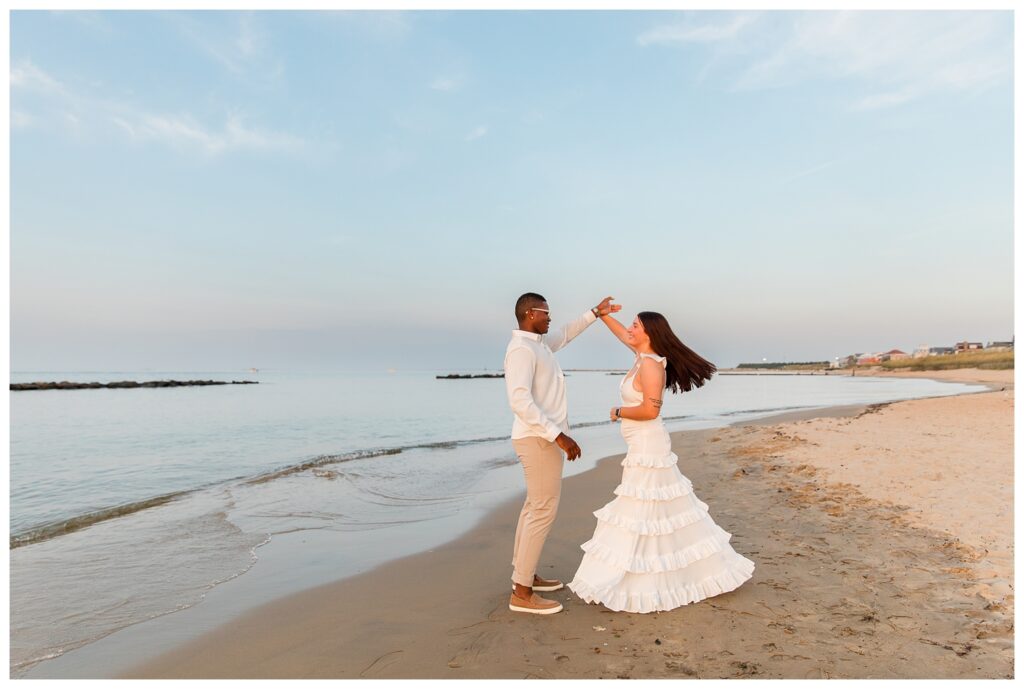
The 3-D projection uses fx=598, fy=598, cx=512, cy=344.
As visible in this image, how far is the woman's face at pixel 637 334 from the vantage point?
15.3ft

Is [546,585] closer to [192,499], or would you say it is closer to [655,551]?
[655,551]

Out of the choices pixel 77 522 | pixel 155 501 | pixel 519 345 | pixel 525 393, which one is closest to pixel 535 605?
pixel 525 393

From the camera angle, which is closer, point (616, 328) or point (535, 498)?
point (535, 498)

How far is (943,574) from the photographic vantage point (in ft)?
16.2

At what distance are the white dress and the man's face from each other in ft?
2.59

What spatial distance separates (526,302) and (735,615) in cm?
268

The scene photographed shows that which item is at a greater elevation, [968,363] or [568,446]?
[568,446]

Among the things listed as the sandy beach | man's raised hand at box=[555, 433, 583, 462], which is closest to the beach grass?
the sandy beach

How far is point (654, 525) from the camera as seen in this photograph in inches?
176

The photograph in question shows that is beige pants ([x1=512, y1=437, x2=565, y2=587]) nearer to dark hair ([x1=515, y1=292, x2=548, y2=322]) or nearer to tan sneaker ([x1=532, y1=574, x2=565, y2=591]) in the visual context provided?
tan sneaker ([x1=532, y1=574, x2=565, y2=591])

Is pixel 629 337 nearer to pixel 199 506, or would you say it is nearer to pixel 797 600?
pixel 797 600

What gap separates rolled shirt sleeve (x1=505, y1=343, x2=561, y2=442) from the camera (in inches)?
167

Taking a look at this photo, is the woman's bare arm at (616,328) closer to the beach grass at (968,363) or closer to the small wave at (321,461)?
the small wave at (321,461)

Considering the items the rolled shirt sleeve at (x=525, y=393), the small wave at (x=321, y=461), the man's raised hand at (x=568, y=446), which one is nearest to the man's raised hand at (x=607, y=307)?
the rolled shirt sleeve at (x=525, y=393)
